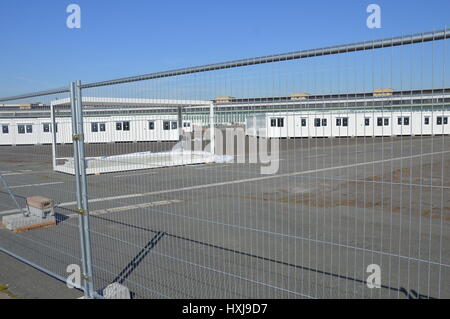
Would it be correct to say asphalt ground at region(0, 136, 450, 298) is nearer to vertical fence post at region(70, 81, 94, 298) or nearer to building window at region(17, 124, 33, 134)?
vertical fence post at region(70, 81, 94, 298)

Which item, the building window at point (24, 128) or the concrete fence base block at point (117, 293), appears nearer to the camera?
the concrete fence base block at point (117, 293)

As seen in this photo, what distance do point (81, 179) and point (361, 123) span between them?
3.01 meters

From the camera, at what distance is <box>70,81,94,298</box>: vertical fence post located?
4242 millimetres

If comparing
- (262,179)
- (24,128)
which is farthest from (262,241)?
(24,128)

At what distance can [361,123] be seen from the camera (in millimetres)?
3057

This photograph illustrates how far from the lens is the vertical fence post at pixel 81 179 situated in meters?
4.24

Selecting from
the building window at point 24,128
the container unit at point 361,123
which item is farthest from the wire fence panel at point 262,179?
the building window at point 24,128

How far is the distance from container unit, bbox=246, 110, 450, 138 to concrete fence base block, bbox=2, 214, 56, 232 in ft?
19.4

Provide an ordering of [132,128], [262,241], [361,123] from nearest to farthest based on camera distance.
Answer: [361,123] → [132,128] → [262,241]

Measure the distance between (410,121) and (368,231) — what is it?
4.78 meters

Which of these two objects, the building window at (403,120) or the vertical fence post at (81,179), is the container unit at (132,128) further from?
the building window at (403,120)

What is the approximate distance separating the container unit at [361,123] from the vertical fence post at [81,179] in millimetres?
2098

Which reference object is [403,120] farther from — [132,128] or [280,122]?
[132,128]
